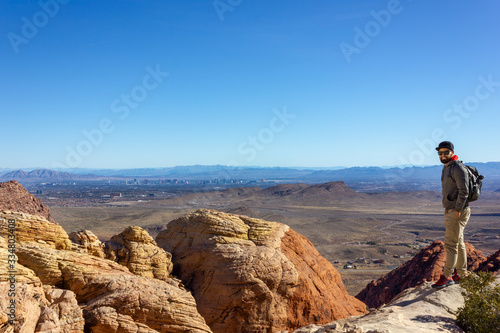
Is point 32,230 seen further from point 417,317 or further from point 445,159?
point 445,159

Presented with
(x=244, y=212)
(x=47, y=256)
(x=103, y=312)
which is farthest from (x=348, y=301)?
(x=244, y=212)

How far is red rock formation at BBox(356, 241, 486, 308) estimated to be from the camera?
71.2 feet

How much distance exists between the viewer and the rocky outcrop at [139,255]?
37.0 ft

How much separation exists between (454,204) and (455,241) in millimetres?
876

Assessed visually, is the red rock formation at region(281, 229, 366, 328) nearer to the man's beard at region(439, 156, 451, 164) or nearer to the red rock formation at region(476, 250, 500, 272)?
the man's beard at region(439, 156, 451, 164)

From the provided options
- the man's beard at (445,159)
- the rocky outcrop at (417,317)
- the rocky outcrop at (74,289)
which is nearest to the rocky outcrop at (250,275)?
the rocky outcrop at (74,289)

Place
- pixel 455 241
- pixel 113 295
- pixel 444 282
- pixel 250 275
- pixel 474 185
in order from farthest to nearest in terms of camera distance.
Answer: pixel 250 275
pixel 113 295
pixel 444 282
pixel 455 241
pixel 474 185

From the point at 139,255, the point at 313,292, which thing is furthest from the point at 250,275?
the point at 139,255

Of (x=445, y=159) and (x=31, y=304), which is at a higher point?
(x=445, y=159)

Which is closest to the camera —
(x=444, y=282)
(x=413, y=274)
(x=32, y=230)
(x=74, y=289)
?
(x=444, y=282)

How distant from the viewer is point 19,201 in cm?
3491

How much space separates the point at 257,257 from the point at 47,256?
6.13 metres

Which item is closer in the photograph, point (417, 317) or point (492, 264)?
point (417, 317)

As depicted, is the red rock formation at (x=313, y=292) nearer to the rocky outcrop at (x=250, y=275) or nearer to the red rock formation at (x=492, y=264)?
the rocky outcrop at (x=250, y=275)
